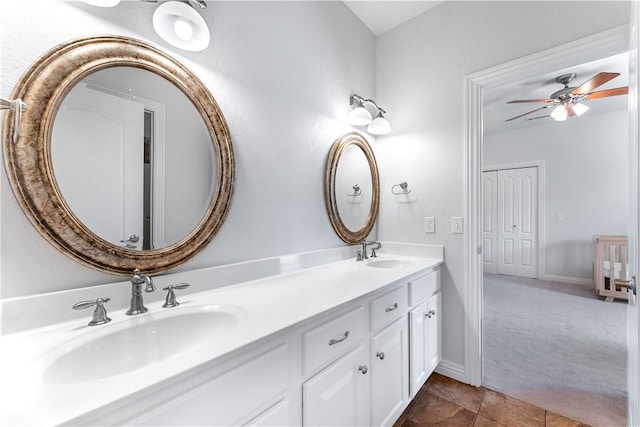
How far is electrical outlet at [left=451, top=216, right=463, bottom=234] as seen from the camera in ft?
6.09

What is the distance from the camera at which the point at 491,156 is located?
196 inches

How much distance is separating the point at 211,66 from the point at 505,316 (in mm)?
3579

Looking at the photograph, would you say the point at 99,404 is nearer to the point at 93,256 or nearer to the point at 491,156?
the point at 93,256

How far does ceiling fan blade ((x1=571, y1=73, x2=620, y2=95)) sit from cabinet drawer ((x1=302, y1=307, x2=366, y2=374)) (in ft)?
9.39

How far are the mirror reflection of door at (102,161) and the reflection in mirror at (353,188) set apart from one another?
48.0 inches

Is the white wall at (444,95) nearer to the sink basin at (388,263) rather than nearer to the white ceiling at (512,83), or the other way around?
the white ceiling at (512,83)

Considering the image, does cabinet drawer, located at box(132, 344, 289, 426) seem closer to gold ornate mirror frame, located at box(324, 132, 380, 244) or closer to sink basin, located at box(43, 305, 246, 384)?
sink basin, located at box(43, 305, 246, 384)

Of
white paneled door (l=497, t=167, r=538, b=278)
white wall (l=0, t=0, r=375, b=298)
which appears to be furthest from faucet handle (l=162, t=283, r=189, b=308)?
white paneled door (l=497, t=167, r=538, b=278)

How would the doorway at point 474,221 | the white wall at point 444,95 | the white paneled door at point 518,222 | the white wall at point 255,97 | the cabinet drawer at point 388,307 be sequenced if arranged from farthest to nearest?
1. the white paneled door at point 518,222
2. the doorway at point 474,221
3. the white wall at point 444,95
4. the cabinet drawer at point 388,307
5. the white wall at point 255,97

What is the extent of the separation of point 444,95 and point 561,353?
230cm

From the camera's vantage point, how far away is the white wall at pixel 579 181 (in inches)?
153

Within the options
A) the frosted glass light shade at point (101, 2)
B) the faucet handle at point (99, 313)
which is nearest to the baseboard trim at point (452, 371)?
the faucet handle at point (99, 313)

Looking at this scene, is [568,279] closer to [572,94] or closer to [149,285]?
[572,94]

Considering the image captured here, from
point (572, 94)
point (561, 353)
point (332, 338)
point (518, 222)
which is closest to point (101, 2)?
point (332, 338)
